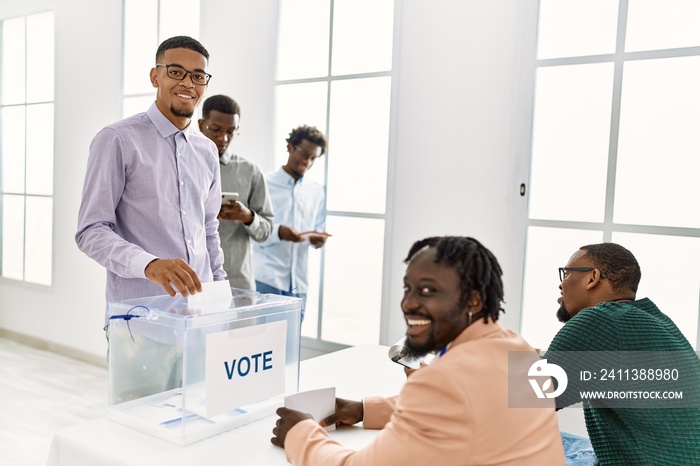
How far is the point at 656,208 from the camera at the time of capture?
2551mm

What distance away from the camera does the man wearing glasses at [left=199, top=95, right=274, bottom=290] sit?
2.73 meters

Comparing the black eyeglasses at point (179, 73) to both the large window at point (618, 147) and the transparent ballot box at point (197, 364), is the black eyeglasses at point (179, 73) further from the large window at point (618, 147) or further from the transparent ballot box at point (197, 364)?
the large window at point (618, 147)

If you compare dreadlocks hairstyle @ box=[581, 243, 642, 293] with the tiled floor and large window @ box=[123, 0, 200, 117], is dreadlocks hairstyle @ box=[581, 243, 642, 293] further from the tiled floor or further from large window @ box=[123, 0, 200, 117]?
large window @ box=[123, 0, 200, 117]

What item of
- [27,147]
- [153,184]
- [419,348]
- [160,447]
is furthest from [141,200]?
[27,147]

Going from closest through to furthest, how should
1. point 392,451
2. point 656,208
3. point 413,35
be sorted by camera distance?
1. point 392,451
2. point 656,208
3. point 413,35

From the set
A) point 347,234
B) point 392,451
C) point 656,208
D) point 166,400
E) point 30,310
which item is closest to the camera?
point 392,451

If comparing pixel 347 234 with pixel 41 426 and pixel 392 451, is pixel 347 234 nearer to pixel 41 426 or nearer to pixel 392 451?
pixel 41 426

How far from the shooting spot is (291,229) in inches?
121

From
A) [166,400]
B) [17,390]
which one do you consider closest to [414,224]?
[166,400]

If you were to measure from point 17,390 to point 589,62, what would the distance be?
3.68 m

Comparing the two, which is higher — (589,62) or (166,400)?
(589,62)

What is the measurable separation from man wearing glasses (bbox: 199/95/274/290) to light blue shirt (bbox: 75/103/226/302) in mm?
771

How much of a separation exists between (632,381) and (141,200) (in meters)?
1.37

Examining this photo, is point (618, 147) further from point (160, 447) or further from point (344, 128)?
point (160, 447)
